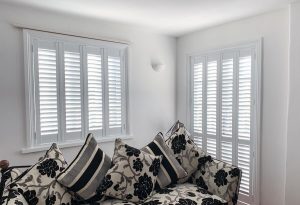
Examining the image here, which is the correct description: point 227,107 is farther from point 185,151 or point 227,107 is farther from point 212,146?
point 185,151

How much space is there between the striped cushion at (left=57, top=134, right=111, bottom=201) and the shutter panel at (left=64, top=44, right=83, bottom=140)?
0.81 meters

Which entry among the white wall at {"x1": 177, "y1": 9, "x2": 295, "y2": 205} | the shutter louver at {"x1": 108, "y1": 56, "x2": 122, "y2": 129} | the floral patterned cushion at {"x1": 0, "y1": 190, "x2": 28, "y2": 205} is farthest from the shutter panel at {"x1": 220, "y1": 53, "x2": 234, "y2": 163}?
the floral patterned cushion at {"x1": 0, "y1": 190, "x2": 28, "y2": 205}

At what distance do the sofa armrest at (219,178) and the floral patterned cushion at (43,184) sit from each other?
1.36m

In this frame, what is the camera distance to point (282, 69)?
2807 millimetres

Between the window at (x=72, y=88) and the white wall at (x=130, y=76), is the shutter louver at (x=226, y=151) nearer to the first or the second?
the white wall at (x=130, y=76)

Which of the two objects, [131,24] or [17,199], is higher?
[131,24]

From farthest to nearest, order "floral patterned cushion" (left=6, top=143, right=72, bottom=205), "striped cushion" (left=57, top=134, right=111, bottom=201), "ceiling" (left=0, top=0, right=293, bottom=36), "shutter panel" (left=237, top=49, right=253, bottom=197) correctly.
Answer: "shutter panel" (left=237, top=49, right=253, bottom=197) < "ceiling" (left=0, top=0, right=293, bottom=36) < "striped cushion" (left=57, top=134, right=111, bottom=201) < "floral patterned cushion" (left=6, top=143, right=72, bottom=205)

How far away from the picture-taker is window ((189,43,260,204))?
308 centimetres

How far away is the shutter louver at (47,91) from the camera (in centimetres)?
280

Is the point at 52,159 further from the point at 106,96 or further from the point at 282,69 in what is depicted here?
the point at 282,69

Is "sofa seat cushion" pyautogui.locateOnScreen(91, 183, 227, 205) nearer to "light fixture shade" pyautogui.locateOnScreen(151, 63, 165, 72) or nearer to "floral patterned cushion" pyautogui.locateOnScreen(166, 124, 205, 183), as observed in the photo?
"floral patterned cushion" pyautogui.locateOnScreen(166, 124, 205, 183)

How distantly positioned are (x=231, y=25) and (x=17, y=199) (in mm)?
3134

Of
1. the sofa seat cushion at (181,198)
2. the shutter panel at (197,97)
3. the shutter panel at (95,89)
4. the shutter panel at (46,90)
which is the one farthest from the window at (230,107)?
the shutter panel at (46,90)

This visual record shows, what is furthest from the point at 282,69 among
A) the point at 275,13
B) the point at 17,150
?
the point at 17,150
